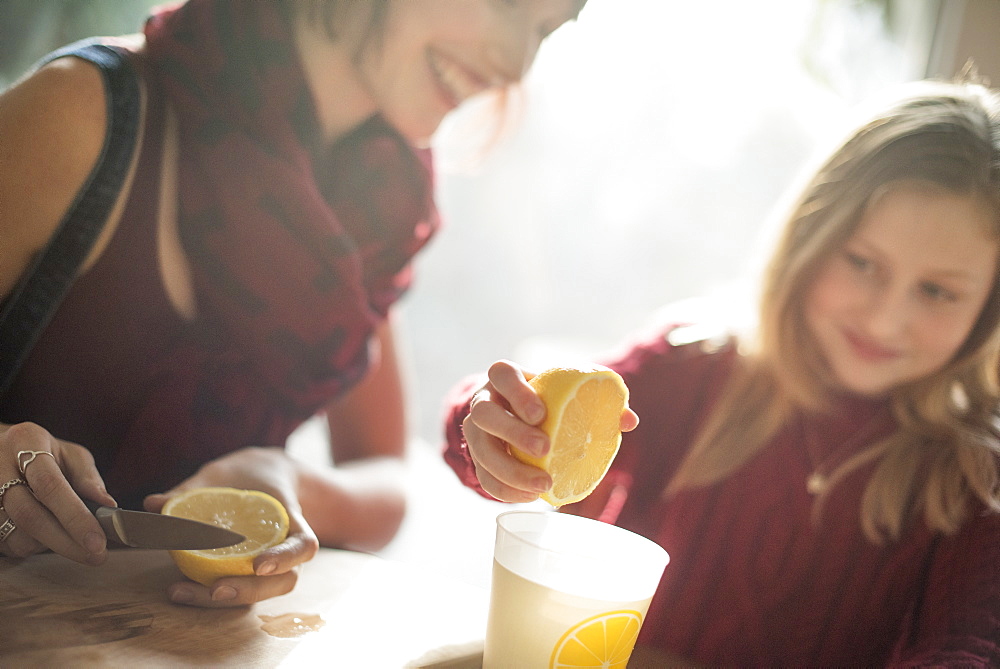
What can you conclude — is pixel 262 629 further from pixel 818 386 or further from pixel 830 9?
pixel 830 9

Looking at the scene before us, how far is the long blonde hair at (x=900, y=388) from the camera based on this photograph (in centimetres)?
61

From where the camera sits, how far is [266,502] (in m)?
0.43

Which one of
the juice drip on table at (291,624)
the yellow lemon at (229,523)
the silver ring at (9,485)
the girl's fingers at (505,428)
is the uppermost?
the girl's fingers at (505,428)

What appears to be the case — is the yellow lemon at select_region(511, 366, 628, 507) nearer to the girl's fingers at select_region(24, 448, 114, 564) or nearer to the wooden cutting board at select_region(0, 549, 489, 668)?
the wooden cutting board at select_region(0, 549, 489, 668)

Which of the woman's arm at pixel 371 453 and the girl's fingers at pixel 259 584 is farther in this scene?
the woman's arm at pixel 371 453

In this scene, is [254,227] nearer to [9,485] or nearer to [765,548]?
[9,485]

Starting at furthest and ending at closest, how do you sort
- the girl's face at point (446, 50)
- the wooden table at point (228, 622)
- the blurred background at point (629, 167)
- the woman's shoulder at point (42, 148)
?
the blurred background at point (629, 167) < the girl's face at point (446, 50) < the woman's shoulder at point (42, 148) < the wooden table at point (228, 622)

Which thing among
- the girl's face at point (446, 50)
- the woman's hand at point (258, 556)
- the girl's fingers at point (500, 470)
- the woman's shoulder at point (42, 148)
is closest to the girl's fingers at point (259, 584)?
the woman's hand at point (258, 556)

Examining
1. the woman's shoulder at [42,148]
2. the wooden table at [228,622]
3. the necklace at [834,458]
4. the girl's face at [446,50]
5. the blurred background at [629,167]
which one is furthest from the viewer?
the blurred background at [629,167]

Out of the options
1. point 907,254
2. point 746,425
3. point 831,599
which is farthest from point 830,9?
point 831,599

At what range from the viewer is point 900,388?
0.67m

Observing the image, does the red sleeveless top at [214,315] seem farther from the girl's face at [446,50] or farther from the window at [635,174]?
the window at [635,174]

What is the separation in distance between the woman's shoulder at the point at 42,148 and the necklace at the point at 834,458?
0.66m

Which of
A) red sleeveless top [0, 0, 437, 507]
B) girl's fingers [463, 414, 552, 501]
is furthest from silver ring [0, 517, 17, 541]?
girl's fingers [463, 414, 552, 501]
